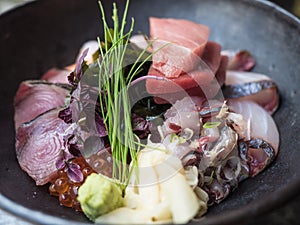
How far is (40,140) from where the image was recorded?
7.02 ft

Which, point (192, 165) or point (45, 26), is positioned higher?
point (45, 26)

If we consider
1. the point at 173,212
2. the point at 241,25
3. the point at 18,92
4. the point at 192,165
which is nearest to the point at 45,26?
the point at 18,92

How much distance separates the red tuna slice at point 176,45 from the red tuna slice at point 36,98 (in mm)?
512

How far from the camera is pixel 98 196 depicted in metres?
1.66

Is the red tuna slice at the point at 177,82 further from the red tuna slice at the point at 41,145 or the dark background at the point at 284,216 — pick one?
the dark background at the point at 284,216

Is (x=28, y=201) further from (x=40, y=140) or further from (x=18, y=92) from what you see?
(x=18, y=92)

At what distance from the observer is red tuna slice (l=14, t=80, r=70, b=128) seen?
2.35m

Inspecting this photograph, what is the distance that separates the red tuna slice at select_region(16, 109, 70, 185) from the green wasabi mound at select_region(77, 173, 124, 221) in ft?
1.27

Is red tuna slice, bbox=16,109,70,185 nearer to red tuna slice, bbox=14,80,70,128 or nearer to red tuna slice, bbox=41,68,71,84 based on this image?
red tuna slice, bbox=14,80,70,128

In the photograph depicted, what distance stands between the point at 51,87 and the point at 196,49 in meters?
0.77

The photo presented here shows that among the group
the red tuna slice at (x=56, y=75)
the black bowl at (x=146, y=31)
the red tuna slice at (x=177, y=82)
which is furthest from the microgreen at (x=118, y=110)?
the red tuna slice at (x=56, y=75)

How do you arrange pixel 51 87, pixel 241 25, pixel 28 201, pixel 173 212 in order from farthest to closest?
pixel 241 25, pixel 51 87, pixel 28 201, pixel 173 212

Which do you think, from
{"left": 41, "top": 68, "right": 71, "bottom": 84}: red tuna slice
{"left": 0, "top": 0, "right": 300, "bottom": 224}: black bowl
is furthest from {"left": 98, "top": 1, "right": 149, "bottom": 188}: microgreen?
{"left": 41, "top": 68, "right": 71, "bottom": 84}: red tuna slice

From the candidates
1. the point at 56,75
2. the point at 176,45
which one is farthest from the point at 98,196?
the point at 56,75
